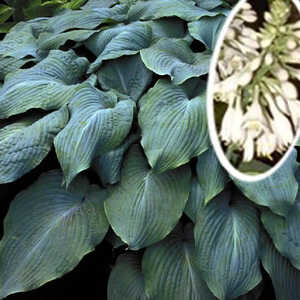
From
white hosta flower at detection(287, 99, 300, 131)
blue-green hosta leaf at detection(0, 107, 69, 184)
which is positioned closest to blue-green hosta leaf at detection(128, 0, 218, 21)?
blue-green hosta leaf at detection(0, 107, 69, 184)

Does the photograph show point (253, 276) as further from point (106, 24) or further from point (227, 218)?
point (106, 24)

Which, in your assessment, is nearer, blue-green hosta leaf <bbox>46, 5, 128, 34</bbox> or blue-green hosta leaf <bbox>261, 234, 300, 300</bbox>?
blue-green hosta leaf <bbox>261, 234, 300, 300</bbox>

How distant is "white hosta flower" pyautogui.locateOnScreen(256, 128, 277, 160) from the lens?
2.02ft

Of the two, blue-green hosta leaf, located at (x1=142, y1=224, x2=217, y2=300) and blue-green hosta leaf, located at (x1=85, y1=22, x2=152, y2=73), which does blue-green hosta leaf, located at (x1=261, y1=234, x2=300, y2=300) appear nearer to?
blue-green hosta leaf, located at (x1=142, y1=224, x2=217, y2=300)

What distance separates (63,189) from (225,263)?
50 cm

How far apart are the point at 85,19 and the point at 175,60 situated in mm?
493

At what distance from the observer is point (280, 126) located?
631 mm

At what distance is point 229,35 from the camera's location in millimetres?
592

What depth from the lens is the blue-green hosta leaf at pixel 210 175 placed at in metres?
1.34

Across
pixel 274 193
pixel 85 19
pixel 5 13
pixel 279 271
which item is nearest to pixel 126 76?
pixel 85 19

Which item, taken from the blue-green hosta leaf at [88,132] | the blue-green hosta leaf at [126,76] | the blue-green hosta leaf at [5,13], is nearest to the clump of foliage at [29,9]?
the blue-green hosta leaf at [5,13]

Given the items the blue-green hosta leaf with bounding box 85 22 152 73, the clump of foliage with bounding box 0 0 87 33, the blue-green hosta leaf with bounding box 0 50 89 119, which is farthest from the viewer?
the clump of foliage with bounding box 0 0 87 33

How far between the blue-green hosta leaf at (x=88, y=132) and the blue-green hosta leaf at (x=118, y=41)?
0.22 metres

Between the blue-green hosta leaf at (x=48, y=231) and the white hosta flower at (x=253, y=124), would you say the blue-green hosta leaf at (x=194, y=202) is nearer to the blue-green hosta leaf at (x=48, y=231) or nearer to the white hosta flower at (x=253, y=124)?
the blue-green hosta leaf at (x=48, y=231)
